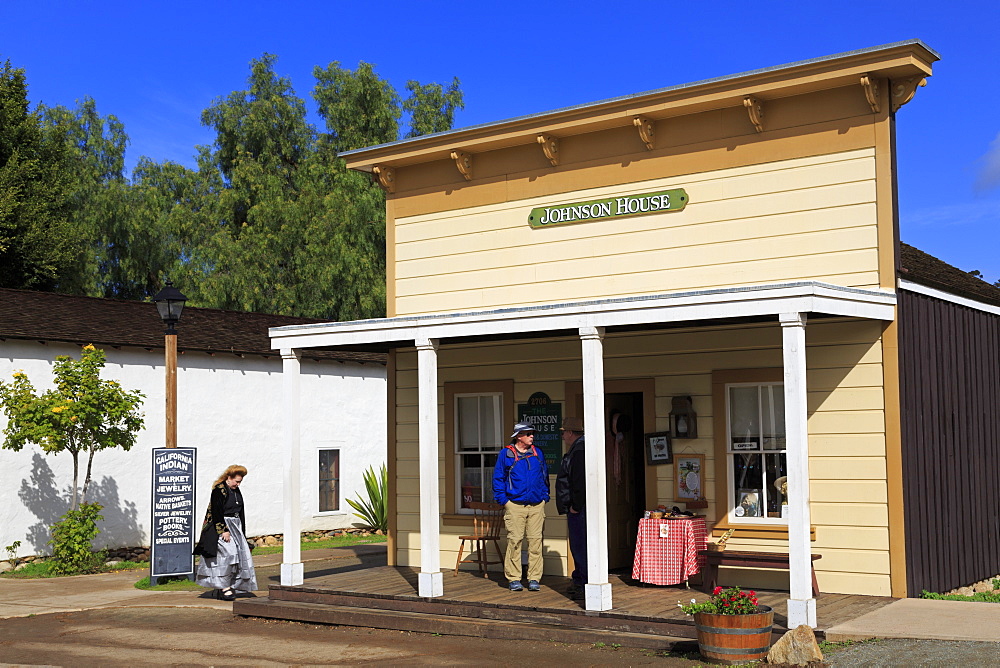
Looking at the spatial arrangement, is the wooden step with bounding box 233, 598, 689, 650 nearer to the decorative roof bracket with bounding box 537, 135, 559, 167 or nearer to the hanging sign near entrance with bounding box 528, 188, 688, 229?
the hanging sign near entrance with bounding box 528, 188, 688, 229

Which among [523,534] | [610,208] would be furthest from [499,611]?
[610,208]

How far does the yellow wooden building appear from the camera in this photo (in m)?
10.4

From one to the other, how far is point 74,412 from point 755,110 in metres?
9.85

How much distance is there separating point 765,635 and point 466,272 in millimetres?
6401

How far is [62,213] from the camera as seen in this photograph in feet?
105

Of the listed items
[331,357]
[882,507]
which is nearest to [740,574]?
[882,507]

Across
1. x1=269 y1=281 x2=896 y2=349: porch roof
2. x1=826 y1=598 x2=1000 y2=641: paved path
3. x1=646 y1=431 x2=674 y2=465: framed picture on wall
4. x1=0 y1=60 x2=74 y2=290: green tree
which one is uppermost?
x1=0 y1=60 x2=74 y2=290: green tree

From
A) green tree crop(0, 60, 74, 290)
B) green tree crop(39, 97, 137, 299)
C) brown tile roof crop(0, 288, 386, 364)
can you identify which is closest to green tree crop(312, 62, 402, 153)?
green tree crop(39, 97, 137, 299)

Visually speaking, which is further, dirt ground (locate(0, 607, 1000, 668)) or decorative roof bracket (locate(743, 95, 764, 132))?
decorative roof bracket (locate(743, 95, 764, 132))

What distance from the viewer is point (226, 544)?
12.4 meters

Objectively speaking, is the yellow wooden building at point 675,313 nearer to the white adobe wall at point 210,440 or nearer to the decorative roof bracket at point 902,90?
the decorative roof bracket at point 902,90

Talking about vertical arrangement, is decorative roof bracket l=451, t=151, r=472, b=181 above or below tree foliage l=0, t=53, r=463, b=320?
below

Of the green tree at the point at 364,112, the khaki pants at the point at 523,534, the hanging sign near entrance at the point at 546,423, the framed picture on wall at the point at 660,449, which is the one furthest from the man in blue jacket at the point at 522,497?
the green tree at the point at 364,112

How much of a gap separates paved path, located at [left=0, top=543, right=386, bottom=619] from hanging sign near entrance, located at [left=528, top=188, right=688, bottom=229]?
5422 mm
